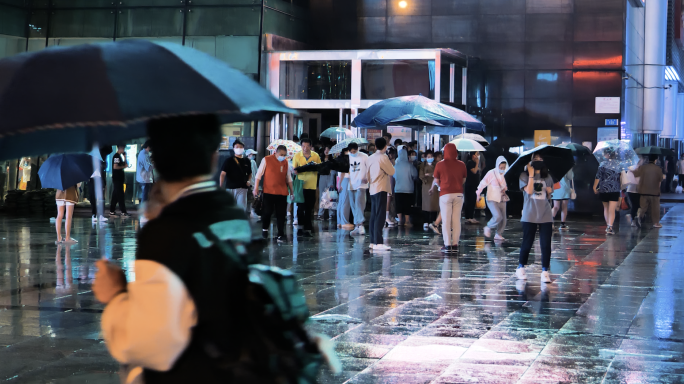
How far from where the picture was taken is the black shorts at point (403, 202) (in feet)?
62.5

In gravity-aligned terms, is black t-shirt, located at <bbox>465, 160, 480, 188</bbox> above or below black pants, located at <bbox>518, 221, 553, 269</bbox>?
above

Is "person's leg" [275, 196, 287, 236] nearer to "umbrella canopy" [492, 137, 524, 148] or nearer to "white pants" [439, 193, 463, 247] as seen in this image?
"white pants" [439, 193, 463, 247]

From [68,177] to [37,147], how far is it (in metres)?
11.9

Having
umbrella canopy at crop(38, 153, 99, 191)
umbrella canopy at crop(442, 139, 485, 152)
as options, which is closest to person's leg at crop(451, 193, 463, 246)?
umbrella canopy at crop(38, 153, 99, 191)

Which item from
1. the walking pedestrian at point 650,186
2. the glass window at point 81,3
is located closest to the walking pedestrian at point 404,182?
the walking pedestrian at point 650,186

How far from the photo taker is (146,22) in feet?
85.0

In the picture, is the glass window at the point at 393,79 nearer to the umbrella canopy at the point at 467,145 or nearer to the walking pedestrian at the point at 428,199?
the umbrella canopy at the point at 467,145

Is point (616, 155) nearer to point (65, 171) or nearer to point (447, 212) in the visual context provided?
point (447, 212)

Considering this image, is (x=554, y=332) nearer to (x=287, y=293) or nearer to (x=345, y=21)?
(x=287, y=293)

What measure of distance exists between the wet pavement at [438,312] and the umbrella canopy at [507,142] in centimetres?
1088

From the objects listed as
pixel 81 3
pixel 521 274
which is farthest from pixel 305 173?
pixel 81 3

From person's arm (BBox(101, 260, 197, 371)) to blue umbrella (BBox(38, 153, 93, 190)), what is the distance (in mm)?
12317

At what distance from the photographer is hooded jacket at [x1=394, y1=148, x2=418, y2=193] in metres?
18.6

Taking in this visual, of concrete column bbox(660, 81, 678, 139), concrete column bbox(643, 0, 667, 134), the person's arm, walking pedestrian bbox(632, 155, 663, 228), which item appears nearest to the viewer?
the person's arm
